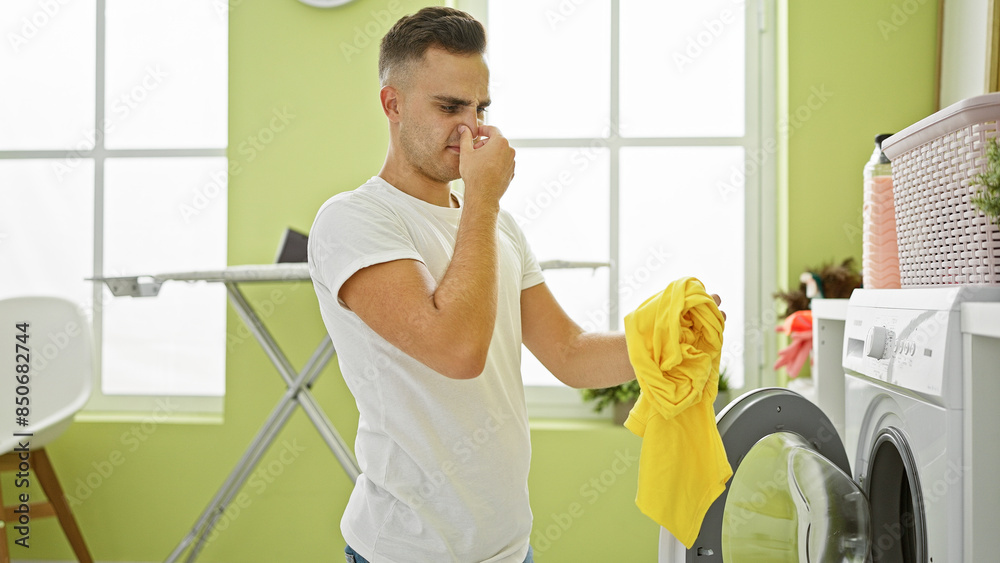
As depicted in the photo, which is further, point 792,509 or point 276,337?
point 276,337

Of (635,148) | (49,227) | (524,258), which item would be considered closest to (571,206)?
(635,148)

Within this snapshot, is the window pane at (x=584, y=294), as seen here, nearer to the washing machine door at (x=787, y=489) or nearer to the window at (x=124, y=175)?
the window at (x=124, y=175)

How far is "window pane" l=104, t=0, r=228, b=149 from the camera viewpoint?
2666mm

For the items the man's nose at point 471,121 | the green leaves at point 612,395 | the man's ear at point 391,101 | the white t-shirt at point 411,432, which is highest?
the man's ear at point 391,101

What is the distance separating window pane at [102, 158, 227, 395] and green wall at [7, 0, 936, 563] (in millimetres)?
189

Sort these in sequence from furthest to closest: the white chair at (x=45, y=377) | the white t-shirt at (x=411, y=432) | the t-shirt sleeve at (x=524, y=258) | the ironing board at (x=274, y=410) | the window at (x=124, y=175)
→ 1. the window at (x=124, y=175)
2. the white chair at (x=45, y=377)
3. the ironing board at (x=274, y=410)
4. the t-shirt sleeve at (x=524, y=258)
5. the white t-shirt at (x=411, y=432)

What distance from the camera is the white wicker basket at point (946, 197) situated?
0.98 metres

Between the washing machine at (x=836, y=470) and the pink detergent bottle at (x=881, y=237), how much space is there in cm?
22

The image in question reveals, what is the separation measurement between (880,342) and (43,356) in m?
2.44

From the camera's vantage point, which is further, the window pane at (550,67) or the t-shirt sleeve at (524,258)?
the window pane at (550,67)

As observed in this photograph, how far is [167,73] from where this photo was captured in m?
2.68

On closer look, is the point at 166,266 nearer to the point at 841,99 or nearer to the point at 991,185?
the point at 841,99

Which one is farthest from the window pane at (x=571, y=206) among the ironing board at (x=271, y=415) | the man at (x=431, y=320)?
the man at (x=431, y=320)

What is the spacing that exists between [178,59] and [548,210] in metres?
1.47
